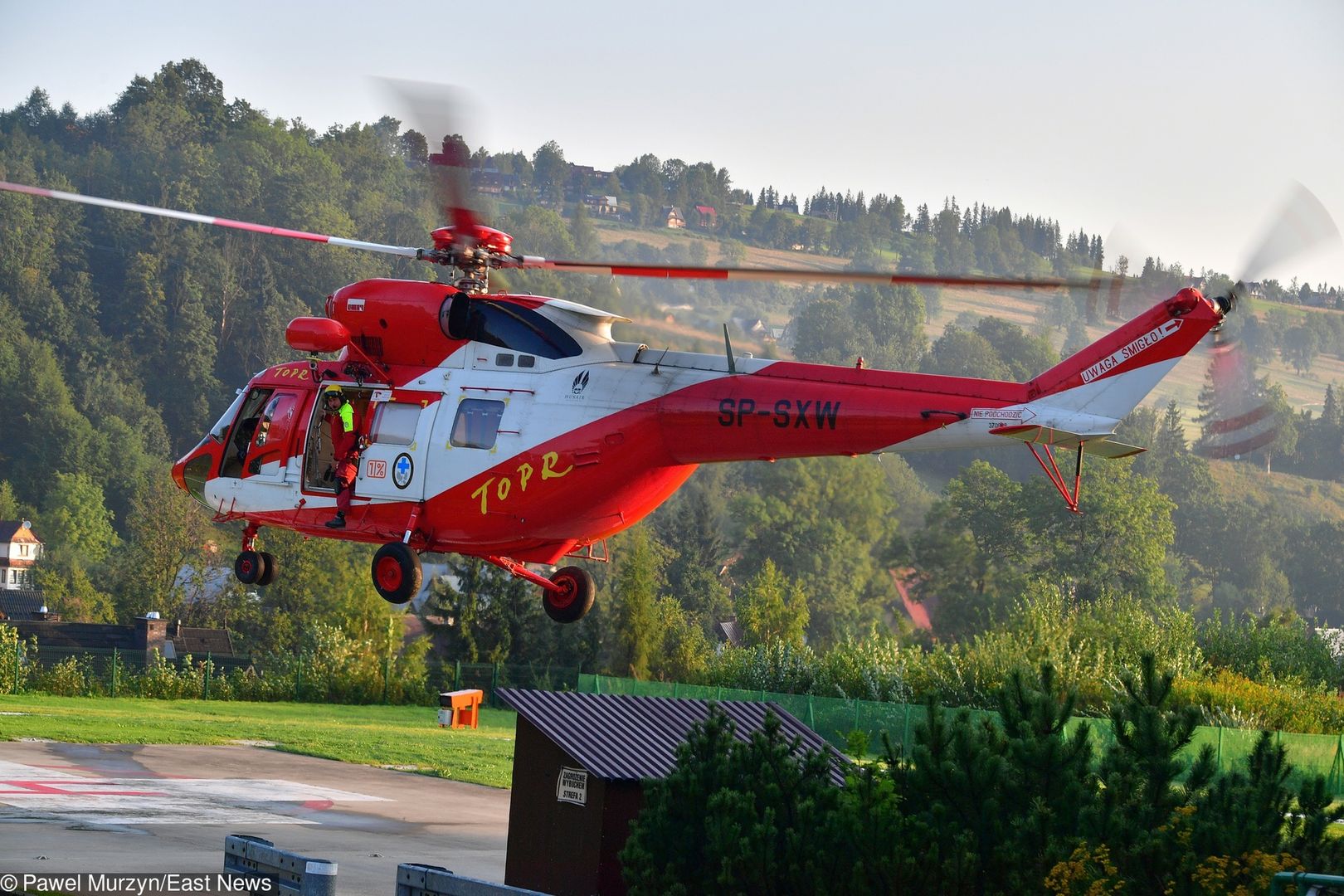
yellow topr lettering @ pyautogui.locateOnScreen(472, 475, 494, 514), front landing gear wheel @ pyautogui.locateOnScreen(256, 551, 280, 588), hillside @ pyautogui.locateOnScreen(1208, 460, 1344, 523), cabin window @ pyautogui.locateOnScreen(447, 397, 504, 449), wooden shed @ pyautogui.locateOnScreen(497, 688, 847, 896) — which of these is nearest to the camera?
wooden shed @ pyautogui.locateOnScreen(497, 688, 847, 896)

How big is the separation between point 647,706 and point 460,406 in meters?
4.59

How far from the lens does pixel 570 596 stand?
2086 cm

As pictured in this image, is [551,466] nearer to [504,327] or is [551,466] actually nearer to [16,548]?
[504,327]

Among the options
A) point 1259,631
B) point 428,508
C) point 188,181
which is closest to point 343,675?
point 1259,631

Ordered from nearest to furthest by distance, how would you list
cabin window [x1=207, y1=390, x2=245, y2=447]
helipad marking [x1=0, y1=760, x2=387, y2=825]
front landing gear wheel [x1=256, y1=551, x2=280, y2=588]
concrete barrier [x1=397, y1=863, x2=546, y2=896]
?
concrete barrier [x1=397, y1=863, x2=546, y2=896] < helipad marking [x1=0, y1=760, x2=387, y2=825] < front landing gear wheel [x1=256, y1=551, x2=280, y2=588] < cabin window [x1=207, y1=390, x2=245, y2=447]

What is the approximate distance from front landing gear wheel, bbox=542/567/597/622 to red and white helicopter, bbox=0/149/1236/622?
0.03 m

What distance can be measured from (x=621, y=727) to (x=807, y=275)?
5.11 meters

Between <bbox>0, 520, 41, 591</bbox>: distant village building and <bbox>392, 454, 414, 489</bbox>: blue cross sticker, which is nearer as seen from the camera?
<bbox>392, 454, 414, 489</bbox>: blue cross sticker

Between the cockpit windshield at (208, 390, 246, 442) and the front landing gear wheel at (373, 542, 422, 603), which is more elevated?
the cockpit windshield at (208, 390, 246, 442)

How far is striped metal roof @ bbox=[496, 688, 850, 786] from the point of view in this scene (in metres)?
16.2

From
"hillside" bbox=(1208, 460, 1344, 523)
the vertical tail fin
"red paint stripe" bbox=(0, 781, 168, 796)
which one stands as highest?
"hillside" bbox=(1208, 460, 1344, 523)

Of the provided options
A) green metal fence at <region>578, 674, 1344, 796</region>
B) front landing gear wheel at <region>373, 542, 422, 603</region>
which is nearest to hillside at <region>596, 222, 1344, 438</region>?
green metal fence at <region>578, 674, 1344, 796</region>

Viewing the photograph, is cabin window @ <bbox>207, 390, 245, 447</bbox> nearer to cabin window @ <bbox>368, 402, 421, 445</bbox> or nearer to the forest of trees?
cabin window @ <bbox>368, 402, 421, 445</bbox>

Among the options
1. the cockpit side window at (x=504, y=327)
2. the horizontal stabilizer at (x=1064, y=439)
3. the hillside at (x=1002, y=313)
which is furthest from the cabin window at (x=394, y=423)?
the hillside at (x=1002, y=313)
